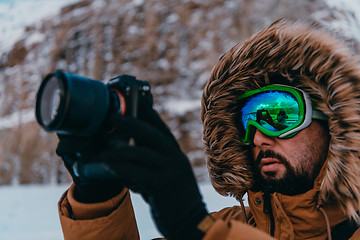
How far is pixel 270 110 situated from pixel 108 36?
11.4m

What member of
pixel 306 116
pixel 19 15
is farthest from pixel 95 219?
pixel 19 15

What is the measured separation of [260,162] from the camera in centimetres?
110

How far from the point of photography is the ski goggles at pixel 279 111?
968mm

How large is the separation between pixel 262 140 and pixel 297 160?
170 mm

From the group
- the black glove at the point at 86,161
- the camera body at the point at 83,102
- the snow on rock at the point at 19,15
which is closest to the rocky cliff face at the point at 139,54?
the snow on rock at the point at 19,15

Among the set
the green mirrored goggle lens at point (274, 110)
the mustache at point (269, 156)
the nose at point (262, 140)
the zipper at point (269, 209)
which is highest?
the green mirrored goggle lens at point (274, 110)

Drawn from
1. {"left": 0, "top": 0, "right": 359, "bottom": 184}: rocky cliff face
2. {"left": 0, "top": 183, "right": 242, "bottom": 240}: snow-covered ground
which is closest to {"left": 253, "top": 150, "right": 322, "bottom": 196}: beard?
{"left": 0, "top": 183, "right": 242, "bottom": 240}: snow-covered ground

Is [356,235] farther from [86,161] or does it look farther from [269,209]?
[86,161]

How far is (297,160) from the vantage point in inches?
38.9

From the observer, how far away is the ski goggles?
3.18 ft

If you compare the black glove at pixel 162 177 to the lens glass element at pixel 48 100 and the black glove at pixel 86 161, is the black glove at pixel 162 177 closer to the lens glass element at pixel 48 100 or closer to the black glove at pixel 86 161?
the black glove at pixel 86 161

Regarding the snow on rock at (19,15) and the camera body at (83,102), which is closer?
Result: the camera body at (83,102)

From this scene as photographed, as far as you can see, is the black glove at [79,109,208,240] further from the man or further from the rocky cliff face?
the rocky cliff face

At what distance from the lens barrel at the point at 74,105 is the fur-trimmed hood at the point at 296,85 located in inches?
29.8
